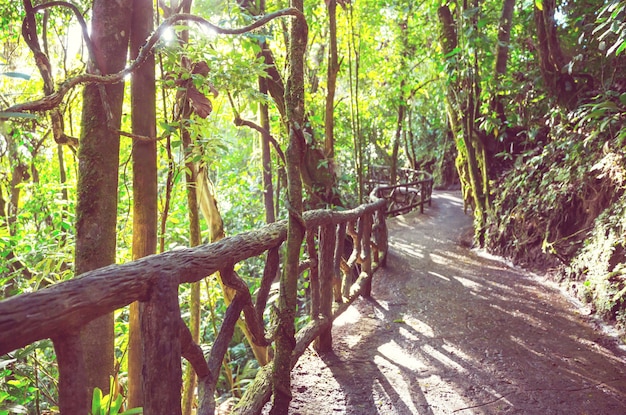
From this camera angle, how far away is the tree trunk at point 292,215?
2.14m

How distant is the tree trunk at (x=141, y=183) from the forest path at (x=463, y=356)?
111cm

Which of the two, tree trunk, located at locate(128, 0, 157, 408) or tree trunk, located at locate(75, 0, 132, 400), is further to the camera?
tree trunk, located at locate(128, 0, 157, 408)

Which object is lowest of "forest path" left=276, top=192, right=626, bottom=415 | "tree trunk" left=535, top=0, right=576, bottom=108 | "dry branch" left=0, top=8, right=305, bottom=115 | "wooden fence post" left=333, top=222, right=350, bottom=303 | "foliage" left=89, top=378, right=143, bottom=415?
"forest path" left=276, top=192, right=626, bottom=415

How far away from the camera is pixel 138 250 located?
10.0 feet

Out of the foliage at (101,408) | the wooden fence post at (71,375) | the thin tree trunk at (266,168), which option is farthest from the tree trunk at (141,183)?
the thin tree trunk at (266,168)

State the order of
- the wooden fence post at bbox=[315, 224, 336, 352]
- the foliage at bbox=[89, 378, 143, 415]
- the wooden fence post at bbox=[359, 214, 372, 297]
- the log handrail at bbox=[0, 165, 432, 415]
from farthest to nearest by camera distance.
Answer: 1. the wooden fence post at bbox=[359, 214, 372, 297]
2. the wooden fence post at bbox=[315, 224, 336, 352]
3. the foliage at bbox=[89, 378, 143, 415]
4. the log handrail at bbox=[0, 165, 432, 415]

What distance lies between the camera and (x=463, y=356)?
3594mm

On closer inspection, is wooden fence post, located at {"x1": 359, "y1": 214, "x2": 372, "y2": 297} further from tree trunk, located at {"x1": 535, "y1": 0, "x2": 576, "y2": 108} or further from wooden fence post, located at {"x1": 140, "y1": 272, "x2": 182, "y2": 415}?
tree trunk, located at {"x1": 535, "y1": 0, "x2": 576, "y2": 108}

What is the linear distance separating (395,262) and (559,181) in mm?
2594

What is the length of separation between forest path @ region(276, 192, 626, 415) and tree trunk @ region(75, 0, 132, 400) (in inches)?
49.3

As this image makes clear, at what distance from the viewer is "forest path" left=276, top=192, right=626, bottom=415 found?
2883 mm

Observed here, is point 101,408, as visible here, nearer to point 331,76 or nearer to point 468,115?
point 331,76

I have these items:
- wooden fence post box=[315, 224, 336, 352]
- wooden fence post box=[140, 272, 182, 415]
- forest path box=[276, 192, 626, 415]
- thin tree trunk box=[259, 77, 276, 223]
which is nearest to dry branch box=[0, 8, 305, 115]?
wooden fence post box=[140, 272, 182, 415]

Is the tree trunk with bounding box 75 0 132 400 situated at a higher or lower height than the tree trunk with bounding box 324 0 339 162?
lower
